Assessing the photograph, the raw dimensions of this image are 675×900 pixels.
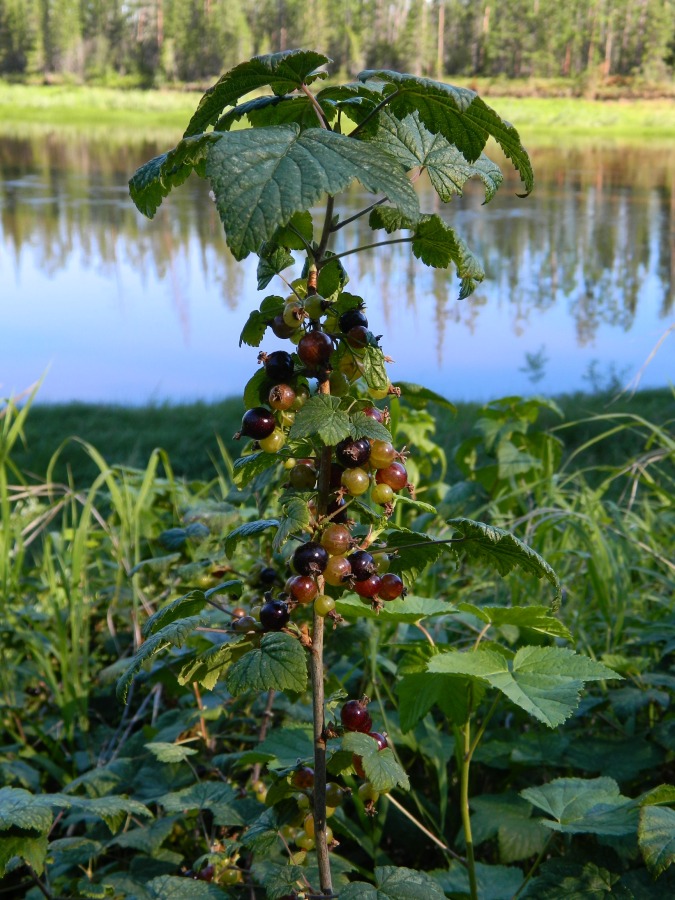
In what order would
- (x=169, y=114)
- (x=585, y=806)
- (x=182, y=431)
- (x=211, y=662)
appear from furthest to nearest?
(x=169, y=114)
(x=182, y=431)
(x=585, y=806)
(x=211, y=662)

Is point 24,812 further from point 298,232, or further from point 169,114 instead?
point 169,114

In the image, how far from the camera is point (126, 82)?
20.3 meters

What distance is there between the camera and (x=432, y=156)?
2.48ft

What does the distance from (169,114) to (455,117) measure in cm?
1782

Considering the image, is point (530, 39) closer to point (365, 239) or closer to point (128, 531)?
point (365, 239)

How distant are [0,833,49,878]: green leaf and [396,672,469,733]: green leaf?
397mm

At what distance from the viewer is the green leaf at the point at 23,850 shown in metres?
0.88

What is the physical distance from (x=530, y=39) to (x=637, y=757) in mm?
16028

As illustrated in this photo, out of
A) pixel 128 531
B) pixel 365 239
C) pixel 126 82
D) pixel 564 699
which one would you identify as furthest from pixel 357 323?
pixel 126 82

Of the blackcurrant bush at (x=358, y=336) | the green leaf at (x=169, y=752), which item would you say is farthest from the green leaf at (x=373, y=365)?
the green leaf at (x=169, y=752)

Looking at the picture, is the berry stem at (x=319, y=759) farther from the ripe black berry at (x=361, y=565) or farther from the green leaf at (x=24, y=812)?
the green leaf at (x=24, y=812)

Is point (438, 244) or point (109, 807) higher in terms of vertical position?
point (438, 244)

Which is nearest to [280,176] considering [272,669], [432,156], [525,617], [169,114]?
[432,156]

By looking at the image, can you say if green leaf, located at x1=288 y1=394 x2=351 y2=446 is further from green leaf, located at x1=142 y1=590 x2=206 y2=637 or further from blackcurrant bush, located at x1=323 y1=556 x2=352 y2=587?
green leaf, located at x1=142 y1=590 x2=206 y2=637
